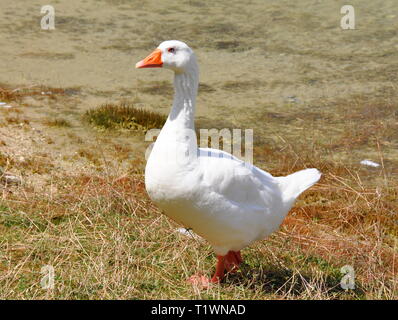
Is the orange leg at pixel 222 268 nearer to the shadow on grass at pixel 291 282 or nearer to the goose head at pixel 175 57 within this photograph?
the shadow on grass at pixel 291 282

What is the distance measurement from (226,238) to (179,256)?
32.2 inches

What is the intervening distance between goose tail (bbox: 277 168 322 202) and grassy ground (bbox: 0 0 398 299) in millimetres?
662

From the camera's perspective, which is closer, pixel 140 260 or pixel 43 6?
pixel 140 260

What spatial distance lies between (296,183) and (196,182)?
43.6 inches

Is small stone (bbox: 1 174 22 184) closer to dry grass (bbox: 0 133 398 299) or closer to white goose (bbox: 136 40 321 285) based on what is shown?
dry grass (bbox: 0 133 398 299)

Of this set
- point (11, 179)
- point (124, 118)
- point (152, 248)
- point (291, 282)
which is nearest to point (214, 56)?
point (124, 118)

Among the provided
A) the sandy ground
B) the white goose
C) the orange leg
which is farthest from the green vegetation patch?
the white goose

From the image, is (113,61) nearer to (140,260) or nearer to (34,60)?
(34,60)

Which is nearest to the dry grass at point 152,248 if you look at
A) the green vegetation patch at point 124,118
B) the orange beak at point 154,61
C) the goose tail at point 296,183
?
the goose tail at point 296,183

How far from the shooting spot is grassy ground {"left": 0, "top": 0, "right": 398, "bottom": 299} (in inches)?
232

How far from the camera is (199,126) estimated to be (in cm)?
989

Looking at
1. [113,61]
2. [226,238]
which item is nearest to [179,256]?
[226,238]

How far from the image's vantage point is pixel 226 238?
5.36 meters

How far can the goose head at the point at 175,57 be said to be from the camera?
528 cm
